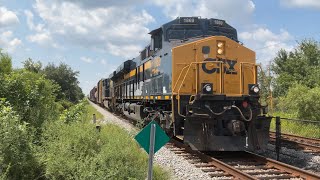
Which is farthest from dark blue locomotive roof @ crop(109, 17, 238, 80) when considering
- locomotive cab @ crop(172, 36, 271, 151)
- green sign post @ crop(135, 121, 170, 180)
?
green sign post @ crop(135, 121, 170, 180)

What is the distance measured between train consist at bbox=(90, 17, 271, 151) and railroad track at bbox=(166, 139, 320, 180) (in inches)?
15.4

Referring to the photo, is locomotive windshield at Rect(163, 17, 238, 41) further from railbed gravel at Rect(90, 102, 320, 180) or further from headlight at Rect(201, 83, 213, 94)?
railbed gravel at Rect(90, 102, 320, 180)

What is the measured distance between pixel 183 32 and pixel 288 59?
125ft

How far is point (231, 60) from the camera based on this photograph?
11.1 meters

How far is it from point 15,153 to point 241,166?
531cm

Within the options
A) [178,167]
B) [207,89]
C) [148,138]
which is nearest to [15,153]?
[148,138]

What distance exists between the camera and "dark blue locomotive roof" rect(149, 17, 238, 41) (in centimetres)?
1226

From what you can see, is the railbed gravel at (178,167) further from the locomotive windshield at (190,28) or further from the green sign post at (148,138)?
the locomotive windshield at (190,28)

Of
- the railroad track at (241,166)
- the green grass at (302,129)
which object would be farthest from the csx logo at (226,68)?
the green grass at (302,129)

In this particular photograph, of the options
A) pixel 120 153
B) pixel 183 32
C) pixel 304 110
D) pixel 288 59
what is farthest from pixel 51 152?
pixel 288 59

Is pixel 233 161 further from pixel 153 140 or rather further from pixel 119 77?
pixel 119 77

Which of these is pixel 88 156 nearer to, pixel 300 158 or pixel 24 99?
pixel 24 99

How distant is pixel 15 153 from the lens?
6.98 metres

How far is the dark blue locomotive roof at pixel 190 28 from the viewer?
40.2 feet
